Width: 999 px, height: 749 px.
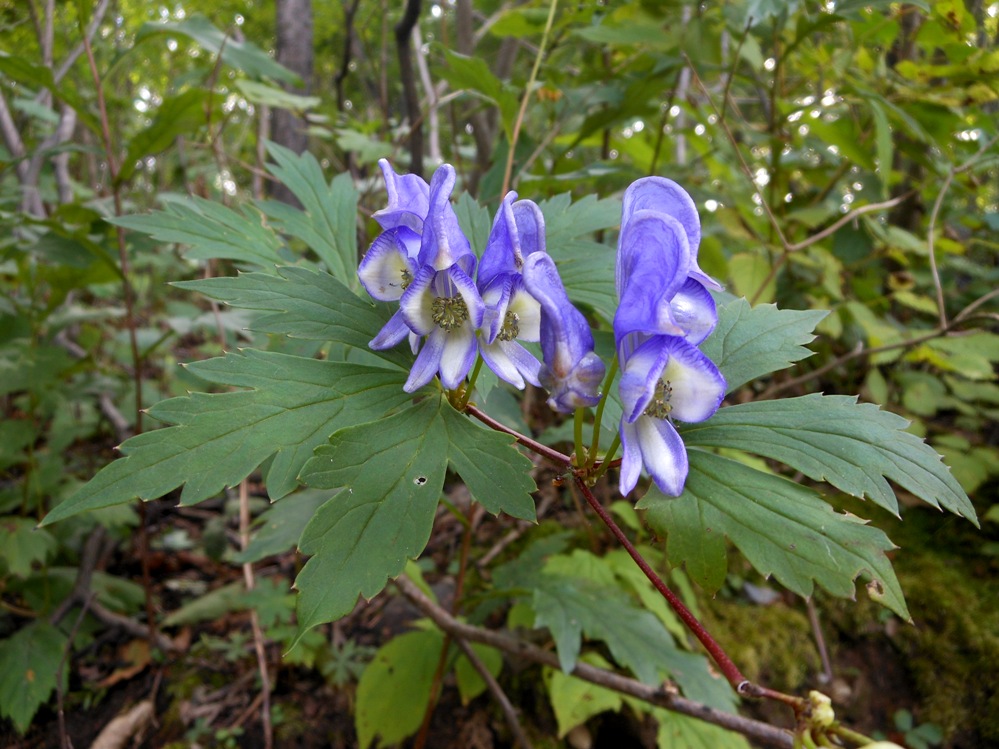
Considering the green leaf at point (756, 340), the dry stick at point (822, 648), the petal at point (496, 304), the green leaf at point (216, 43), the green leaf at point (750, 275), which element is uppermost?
the green leaf at point (216, 43)

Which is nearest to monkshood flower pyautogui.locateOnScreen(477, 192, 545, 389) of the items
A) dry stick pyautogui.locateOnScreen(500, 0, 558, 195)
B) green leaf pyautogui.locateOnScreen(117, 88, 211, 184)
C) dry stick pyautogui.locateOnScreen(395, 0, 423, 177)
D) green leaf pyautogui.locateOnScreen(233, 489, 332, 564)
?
dry stick pyautogui.locateOnScreen(500, 0, 558, 195)

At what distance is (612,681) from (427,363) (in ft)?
3.65

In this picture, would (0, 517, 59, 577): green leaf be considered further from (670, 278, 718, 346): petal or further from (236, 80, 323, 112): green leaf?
(670, 278, 718, 346): petal

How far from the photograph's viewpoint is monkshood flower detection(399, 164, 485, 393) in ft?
3.05

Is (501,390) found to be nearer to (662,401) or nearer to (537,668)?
(662,401)

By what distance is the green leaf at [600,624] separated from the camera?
5.26 feet

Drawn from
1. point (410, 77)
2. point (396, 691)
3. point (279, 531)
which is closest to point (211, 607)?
point (396, 691)

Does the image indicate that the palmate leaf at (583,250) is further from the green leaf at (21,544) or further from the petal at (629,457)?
the green leaf at (21,544)

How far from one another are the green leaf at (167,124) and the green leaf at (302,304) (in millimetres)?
1394

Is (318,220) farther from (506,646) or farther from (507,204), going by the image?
(506,646)

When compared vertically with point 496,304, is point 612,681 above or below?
below

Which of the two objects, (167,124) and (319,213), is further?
(167,124)

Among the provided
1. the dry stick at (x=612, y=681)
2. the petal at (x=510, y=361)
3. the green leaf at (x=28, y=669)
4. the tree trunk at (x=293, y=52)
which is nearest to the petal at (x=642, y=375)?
the petal at (x=510, y=361)

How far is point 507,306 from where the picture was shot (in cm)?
95
